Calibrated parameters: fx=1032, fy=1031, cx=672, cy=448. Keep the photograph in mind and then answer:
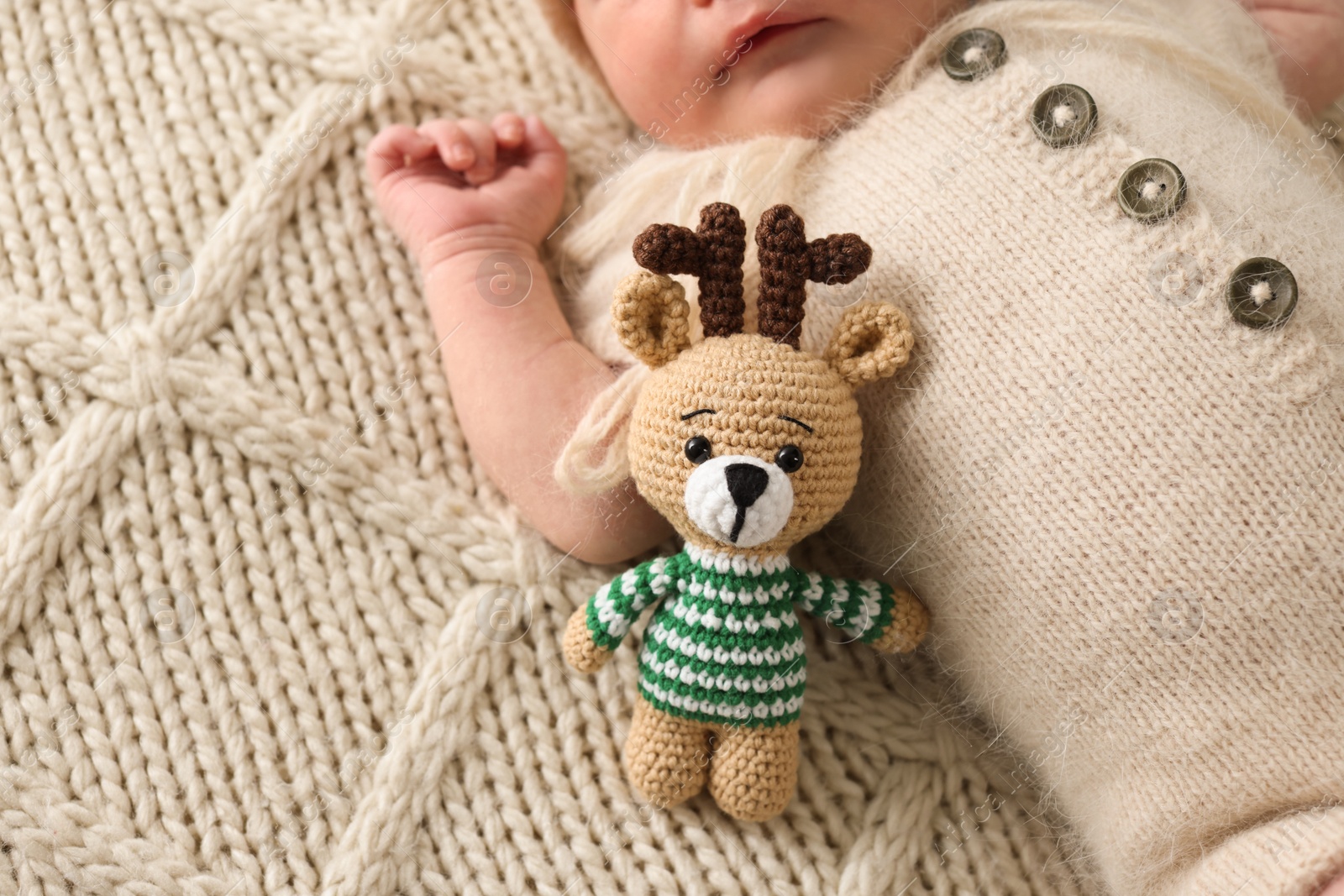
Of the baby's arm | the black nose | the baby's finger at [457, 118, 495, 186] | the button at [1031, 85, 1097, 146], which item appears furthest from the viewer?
the baby's finger at [457, 118, 495, 186]

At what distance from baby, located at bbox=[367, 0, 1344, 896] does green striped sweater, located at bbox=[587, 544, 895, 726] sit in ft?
0.32

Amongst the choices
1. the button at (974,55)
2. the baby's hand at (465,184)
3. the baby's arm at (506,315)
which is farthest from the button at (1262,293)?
the baby's hand at (465,184)

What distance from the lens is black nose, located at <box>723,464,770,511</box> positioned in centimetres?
70

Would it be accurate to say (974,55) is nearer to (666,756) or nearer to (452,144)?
(452,144)

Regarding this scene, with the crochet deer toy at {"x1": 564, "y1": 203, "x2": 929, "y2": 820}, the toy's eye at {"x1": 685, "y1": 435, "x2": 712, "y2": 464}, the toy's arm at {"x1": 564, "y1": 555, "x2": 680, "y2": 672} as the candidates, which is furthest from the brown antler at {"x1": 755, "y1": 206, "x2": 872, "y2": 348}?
the toy's arm at {"x1": 564, "y1": 555, "x2": 680, "y2": 672}

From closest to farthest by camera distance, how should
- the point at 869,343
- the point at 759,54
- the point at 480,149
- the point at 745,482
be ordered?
the point at 745,482 < the point at 869,343 < the point at 759,54 < the point at 480,149

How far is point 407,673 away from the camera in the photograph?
91cm

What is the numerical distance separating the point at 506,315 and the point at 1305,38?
87cm

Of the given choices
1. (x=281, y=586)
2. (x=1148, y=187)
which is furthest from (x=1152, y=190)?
(x=281, y=586)

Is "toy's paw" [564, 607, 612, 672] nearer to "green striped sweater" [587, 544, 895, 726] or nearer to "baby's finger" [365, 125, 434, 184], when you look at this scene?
"green striped sweater" [587, 544, 895, 726]

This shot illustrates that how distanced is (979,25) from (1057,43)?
2.8 inches

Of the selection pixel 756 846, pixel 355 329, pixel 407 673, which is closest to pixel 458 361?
pixel 355 329

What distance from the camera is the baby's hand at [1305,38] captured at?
1.07 meters

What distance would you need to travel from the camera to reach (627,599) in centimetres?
84
